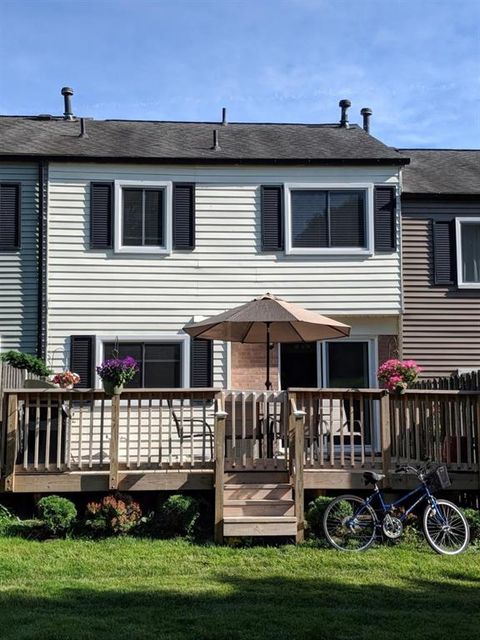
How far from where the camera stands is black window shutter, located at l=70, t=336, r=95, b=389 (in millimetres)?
12281

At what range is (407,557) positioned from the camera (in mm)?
7262

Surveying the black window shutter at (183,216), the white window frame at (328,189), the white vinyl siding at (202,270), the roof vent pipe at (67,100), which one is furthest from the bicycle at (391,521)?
the roof vent pipe at (67,100)

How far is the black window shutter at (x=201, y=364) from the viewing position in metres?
12.4

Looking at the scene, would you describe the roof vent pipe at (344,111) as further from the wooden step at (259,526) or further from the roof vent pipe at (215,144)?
the wooden step at (259,526)

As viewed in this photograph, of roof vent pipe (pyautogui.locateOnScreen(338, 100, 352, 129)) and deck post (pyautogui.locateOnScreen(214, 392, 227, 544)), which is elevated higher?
roof vent pipe (pyautogui.locateOnScreen(338, 100, 352, 129))

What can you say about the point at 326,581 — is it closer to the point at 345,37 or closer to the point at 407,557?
the point at 407,557

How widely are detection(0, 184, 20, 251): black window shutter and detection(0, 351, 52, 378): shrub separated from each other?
2656 mm

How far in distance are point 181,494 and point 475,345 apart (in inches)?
275

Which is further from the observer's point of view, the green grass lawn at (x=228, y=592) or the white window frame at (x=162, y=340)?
the white window frame at (x=162, y=340)

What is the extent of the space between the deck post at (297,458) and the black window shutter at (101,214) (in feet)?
18.5

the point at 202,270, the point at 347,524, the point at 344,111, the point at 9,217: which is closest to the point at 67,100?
the point at 9,217

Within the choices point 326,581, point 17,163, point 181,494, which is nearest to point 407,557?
point 326,581

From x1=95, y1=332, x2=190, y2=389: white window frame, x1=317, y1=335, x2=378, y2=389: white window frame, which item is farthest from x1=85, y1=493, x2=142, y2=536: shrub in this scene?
x1=317, y1=335, x2=378, y2=389: white window frame

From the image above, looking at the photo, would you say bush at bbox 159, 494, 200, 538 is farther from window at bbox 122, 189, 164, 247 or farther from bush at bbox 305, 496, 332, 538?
window at bbox 122, 189, 164, 247
